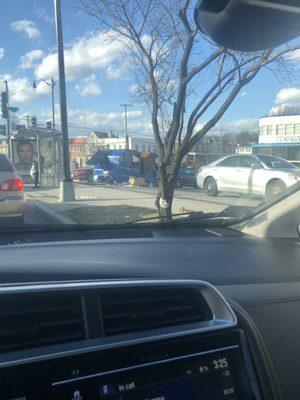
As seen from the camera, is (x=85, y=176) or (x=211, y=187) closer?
(x=211, y=187)

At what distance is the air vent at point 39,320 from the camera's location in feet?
4.39

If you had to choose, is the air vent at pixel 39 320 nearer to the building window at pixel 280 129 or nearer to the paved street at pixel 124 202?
the paved street at pixel 124 202

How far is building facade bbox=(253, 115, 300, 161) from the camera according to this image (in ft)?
11.4

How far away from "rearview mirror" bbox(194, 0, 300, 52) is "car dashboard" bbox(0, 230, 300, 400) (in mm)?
→ 927

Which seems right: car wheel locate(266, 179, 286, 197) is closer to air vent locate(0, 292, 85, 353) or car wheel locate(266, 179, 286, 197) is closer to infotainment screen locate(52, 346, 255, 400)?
infotainment screen locate(52, 346, 255, 400)

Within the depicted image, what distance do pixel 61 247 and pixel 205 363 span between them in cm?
103

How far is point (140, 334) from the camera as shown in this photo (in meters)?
1.44

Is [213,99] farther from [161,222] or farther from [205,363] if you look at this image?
[205,363]

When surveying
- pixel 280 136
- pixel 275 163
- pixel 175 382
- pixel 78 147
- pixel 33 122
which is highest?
pixel 33 122

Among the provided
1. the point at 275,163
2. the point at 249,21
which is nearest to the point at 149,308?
the point at 249,21

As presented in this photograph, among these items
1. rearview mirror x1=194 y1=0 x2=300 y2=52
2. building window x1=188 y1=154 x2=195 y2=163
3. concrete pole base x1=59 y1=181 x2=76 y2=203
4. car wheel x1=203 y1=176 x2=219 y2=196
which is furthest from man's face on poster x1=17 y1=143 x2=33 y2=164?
rearview mirror x1=194 y1=0 x2=300 y2=52

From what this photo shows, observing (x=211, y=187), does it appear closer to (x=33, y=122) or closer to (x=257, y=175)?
(x=257, y=175)

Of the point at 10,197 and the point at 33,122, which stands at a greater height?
the point at 33,122

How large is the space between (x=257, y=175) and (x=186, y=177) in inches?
244
